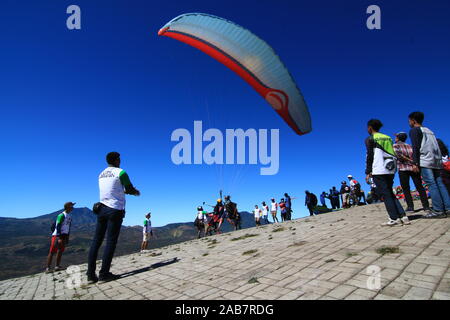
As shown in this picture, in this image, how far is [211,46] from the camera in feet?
32.9

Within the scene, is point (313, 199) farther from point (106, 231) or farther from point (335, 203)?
point (106, 231)

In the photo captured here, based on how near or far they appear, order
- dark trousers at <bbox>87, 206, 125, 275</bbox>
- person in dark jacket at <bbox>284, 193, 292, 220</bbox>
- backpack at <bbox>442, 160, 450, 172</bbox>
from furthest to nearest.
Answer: person in dark jacket at <bbox>284, 193, 292, 220</bbox>, backpack at <bbox>442, 160, 450, 172</bbox>, dark trousers at <bbox>87, 206, 125, 275</bbox>

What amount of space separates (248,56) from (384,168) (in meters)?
7.01

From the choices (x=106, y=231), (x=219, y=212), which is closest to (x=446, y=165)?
(x=106, y=231)

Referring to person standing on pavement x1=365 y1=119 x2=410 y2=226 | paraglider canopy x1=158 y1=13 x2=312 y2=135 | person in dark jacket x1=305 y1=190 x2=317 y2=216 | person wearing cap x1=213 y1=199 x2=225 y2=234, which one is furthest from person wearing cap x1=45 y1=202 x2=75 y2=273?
person in dark jacket x1=305 y1=190 x2=317 y2=216

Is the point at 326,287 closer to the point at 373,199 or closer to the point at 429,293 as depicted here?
the point at 429,293

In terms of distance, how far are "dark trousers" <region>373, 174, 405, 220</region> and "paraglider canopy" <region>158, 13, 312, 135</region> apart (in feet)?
18.5

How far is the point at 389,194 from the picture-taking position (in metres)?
4.68

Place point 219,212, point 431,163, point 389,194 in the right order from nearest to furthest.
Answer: point 389,194, point 431,163, point 219,212

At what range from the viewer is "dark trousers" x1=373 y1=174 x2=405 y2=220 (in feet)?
15.4

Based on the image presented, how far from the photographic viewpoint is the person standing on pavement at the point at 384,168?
476 cm

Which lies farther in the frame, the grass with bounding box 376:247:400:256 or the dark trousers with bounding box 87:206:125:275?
the dark trousers with bounding box 87:206:125:275

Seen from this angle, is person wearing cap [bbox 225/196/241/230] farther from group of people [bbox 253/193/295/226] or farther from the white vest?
the white vest

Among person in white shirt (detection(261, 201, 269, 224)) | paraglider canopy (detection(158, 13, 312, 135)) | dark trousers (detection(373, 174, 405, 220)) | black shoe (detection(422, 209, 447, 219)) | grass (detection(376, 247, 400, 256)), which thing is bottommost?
person in white shirt (detection(261, 201, 269, 224))
